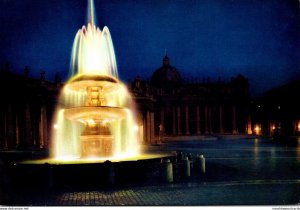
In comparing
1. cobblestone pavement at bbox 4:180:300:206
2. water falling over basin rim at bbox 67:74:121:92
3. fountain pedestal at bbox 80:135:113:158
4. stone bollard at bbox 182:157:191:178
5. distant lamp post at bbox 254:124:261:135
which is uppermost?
water falling over basin rim at bbox 67:74:121:92

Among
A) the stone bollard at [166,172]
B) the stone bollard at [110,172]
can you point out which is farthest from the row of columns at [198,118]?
the stone bollard at [110,172]

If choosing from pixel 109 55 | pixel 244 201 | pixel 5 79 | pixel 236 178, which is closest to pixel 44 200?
pixel 244 201

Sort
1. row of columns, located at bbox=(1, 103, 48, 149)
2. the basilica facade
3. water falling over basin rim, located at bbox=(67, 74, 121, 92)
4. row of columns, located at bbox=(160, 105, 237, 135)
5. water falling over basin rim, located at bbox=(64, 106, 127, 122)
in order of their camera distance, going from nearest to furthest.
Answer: water falling over basin rim, located at bbox=(64, 106, 127, 122)
water falling over basin rim, located at bbox=(67, 74, 121, 92)
row of columns, located at bbox=(1, 103, 48, 149)
the basilica facade
row of columns, located at bbox=(160, 105, 237, 135)

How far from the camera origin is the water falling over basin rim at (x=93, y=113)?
62.5 feet

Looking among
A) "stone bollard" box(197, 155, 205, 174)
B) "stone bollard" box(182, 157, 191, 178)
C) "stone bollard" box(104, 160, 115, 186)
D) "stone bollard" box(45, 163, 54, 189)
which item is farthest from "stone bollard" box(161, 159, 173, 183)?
"stone bollard" box(45, 163, 54, 189)

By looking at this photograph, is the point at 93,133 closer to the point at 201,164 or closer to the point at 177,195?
the point at 201,164

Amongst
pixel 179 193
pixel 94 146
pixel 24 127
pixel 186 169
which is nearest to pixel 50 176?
pixel 179 193

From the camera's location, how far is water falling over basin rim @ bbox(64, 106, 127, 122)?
19.1m

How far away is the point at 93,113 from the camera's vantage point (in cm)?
1925

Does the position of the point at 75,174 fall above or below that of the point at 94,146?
below

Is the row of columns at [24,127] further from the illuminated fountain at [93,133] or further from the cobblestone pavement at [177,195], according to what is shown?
the cobblestone pavement at [177,195]

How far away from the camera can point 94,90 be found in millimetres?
20234

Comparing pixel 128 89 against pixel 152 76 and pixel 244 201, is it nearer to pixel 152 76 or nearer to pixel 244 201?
pixel 244 201

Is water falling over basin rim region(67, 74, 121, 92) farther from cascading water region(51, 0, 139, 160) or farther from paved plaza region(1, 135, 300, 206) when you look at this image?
paved plaza region(1, 135, 300, 206)
